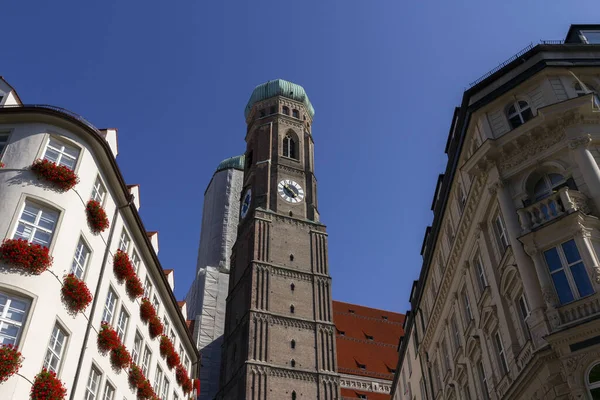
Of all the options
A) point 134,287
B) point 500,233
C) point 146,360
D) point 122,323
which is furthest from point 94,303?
point 500,233

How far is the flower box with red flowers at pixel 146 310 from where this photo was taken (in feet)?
78.5

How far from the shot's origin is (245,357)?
172 ft

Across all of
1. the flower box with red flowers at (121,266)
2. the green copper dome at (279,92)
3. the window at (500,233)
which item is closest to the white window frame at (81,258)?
the flower box with red flowers at (121,266)

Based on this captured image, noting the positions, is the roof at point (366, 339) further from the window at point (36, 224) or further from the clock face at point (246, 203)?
the window at point (36, 224)

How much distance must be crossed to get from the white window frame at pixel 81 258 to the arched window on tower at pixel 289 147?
5075 centimetres

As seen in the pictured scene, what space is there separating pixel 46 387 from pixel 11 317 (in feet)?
6.47

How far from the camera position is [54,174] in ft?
59.9

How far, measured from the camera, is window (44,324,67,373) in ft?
53.2

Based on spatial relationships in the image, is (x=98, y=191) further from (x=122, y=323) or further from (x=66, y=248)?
(x=122, y=323)

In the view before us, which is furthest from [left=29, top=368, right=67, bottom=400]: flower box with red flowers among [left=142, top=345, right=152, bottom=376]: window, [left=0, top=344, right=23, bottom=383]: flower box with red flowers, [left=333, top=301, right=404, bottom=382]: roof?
[left=333, top=301, right=404, bottom=382]: roof

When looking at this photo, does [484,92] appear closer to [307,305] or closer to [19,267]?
[19,267]

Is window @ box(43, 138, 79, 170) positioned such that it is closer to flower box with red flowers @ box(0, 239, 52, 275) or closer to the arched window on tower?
flower box with red flowers @ box(0, 239, 52, 275)

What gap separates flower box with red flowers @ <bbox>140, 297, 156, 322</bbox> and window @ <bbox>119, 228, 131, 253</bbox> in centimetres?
232

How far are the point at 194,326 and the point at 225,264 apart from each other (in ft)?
35.6
